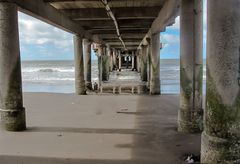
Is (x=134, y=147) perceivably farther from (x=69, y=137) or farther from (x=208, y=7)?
(x=208, y=7)

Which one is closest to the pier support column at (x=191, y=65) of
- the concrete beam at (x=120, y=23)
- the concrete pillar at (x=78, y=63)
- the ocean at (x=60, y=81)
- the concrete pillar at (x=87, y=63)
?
the concrete beam at (x=120, y=23)

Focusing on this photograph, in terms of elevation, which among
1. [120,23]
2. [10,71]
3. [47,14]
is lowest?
[10,71]

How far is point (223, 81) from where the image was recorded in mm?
3980

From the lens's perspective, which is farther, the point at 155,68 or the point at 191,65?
the point at 155,68

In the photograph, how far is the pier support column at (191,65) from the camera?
6375mm

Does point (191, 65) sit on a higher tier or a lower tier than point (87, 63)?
lower

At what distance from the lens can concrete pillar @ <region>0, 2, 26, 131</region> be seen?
6.58 m

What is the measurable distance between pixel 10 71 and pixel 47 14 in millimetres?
3335

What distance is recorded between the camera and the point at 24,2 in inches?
287

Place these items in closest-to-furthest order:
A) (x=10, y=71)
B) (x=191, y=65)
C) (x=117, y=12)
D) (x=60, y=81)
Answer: (x=191, y=65), (x=10, y=71), (x=117, y=12), (x=60, y=81)

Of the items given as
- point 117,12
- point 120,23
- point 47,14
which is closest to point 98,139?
point 47,14

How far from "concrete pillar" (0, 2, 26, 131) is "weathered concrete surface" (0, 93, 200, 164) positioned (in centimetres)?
38

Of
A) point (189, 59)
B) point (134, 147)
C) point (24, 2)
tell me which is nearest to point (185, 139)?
point (134, 147)

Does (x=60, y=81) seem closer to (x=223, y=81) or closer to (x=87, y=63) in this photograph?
(x=87, y=63)
